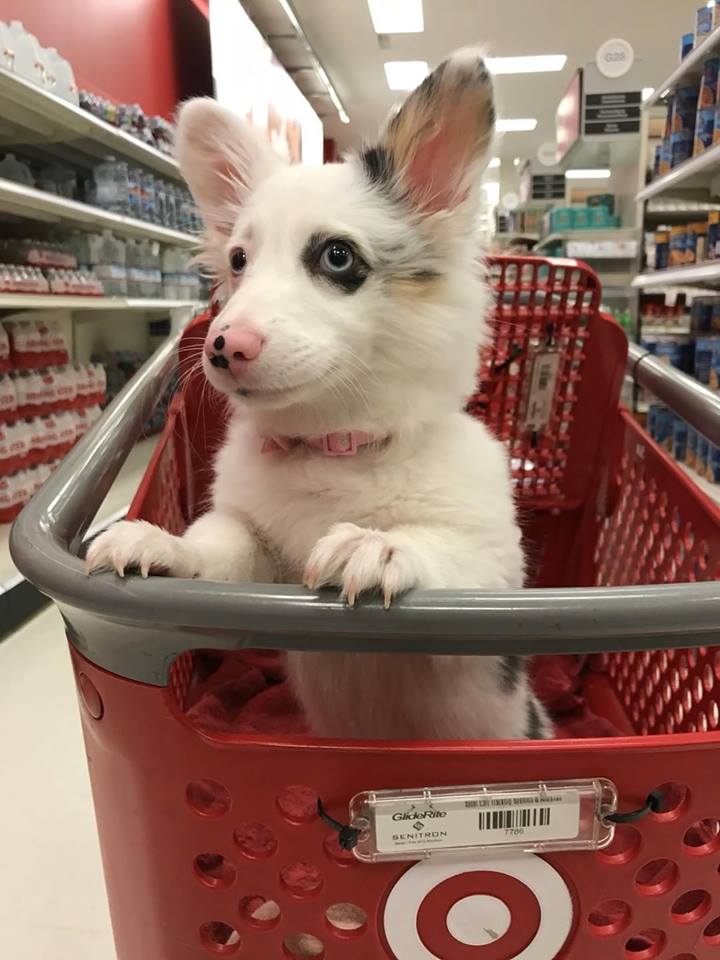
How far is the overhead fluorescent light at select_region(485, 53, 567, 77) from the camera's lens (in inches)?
359

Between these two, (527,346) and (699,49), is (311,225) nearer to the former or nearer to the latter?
(527,346)

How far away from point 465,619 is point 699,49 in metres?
4.51

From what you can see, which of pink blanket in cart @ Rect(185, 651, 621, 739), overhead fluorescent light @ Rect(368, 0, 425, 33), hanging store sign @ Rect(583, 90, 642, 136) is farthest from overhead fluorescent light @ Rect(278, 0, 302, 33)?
pink blanket in cart @ Rect(185, 651, 621, 739)

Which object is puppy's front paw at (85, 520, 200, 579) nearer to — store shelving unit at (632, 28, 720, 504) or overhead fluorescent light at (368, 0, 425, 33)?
store shelving unit at (632, 28, 720, 504)

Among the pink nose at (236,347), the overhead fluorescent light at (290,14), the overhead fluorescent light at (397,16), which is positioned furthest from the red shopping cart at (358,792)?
the overhead fluorescent light at (397,16)

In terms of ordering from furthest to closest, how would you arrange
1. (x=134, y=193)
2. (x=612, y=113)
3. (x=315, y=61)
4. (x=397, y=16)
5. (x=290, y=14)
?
1. (x=315, y=61)
2. (x=397, y=16)
3. (x=290, y=14)
4. (x=612, y=113)
5. (x=134, y=193)

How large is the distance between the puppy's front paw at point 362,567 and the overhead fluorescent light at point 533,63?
9.79m

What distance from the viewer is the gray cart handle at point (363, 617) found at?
0.55 meters

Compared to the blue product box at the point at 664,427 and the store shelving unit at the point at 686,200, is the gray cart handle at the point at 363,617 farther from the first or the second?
the blue product box at the point at 664,427

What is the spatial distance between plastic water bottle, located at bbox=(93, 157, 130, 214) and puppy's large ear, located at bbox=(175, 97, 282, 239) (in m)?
2.86

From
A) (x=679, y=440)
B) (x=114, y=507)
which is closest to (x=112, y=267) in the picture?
(x=114, y=507)

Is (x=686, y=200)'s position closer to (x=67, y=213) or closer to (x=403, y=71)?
(x=67, y=213)

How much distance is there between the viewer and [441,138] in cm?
99

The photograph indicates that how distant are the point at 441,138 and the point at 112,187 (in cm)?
328
